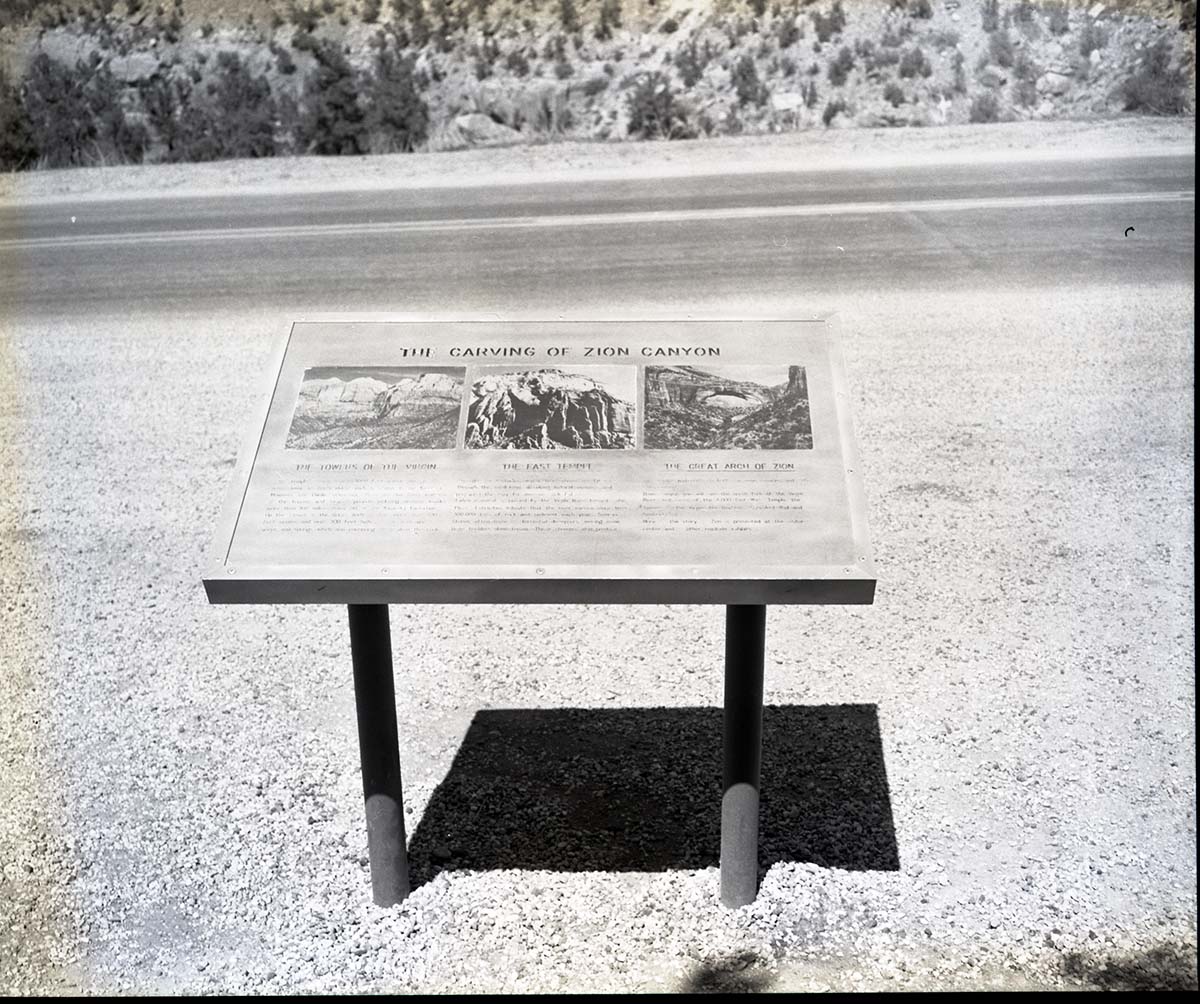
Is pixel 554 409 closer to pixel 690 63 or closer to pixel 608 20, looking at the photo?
pixel 690 63

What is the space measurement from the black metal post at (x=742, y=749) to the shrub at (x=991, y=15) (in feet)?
52.8

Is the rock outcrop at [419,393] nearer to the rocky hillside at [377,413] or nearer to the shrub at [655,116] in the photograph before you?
the rocky hillside at [377,413]

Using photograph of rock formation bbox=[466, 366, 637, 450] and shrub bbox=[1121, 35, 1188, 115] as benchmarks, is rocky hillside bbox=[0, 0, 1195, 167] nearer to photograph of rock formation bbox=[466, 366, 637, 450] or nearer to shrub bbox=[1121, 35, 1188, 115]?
shrub bbox=[1121, 35, 1188, 115]

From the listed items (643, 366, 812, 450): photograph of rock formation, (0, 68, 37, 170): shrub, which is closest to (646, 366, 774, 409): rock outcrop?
(643, 366, 812, 450): photograph of rock formation

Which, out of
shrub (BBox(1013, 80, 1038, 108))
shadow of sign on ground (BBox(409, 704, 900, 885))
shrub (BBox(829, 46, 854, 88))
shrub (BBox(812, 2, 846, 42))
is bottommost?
shadow of sign on ground (BBox(409, 704, 900, 885))

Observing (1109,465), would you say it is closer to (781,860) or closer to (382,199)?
(781,860)

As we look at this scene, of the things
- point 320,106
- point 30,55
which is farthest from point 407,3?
point 30,55

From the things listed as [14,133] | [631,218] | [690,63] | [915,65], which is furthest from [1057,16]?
[14,133]

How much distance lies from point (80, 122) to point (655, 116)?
24.9ft

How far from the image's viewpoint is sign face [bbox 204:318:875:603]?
121 inches

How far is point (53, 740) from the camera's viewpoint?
4.65m

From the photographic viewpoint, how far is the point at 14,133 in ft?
56.4

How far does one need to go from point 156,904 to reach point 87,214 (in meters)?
13.0

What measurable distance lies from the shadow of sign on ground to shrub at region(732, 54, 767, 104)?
45.1 feet
